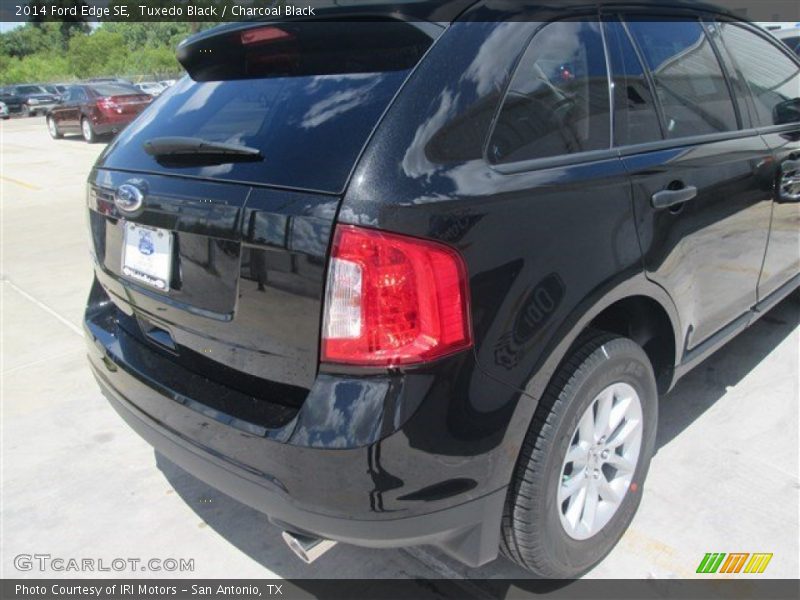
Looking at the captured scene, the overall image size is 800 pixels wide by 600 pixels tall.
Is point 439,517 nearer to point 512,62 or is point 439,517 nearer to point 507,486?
point 507,486

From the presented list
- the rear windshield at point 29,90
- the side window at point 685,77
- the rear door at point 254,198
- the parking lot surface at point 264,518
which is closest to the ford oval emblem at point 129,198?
the rear door at point 254,198

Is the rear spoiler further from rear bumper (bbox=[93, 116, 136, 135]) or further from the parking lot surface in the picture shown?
rear bumper (bbox=[93, 116, 136, 135])

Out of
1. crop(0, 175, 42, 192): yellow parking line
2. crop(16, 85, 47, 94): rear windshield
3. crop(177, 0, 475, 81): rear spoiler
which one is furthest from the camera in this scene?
crop(16, 85, 47, 94): rear windshield

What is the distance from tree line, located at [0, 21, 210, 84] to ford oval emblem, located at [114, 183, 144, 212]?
45.1 meters

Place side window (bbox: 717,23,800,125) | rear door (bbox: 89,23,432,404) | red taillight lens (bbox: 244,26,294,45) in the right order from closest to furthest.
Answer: rear door (bbox: 89,23,432,404) < red taillight lens (bbox: 244,26,294,45) < side window (bbox: 717,23,800,125)

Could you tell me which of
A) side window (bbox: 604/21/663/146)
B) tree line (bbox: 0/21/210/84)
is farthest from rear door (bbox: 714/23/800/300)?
tree line (bbox: 0/21/210/84)

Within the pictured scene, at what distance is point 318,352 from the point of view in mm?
1688

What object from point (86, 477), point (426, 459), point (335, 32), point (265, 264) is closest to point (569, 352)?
point (426, 459)

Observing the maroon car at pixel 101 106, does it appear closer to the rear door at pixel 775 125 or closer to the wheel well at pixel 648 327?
the rear door at pixel 775 125

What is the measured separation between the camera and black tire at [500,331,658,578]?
1.88 m

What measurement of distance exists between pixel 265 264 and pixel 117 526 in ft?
4.91

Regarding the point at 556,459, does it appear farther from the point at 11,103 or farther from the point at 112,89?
the point at 11,103

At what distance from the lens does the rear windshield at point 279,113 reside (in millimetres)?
1721

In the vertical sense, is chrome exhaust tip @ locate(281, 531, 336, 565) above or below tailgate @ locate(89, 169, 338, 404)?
below
